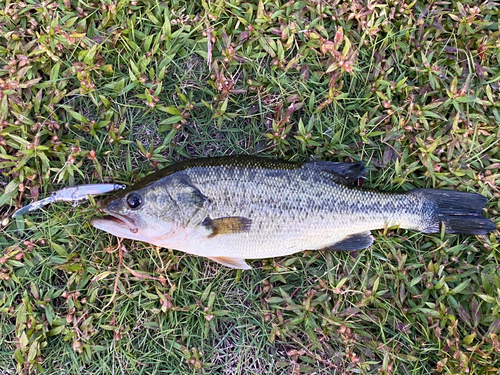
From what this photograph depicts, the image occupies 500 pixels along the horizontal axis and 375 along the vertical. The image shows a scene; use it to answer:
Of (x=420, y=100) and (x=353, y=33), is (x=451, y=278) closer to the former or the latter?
(x=420, y=100)

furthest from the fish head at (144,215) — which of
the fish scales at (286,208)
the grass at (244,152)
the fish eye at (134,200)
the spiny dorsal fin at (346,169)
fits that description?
the spiny dorsal fin at (346,169)

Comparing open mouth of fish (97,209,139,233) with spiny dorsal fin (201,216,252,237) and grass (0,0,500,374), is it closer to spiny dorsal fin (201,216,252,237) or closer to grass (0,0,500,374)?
grass (0,0,500,374)

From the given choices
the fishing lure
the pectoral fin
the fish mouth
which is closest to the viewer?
the fish mouth

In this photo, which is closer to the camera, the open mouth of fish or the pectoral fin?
the open mouth of fish

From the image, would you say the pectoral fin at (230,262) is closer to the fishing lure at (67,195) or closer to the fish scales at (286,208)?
the fish scales at (286,208)

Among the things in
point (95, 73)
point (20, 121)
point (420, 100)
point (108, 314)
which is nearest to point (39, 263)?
point (108, 314)

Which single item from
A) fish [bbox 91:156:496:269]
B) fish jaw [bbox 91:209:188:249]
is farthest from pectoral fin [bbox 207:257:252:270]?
fish jaw [bbox 91:209:188:249]

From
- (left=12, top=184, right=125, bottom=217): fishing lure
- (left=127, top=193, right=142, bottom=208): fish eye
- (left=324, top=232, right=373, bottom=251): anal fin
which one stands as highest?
(left=127, top=193, right=142, bottom=208): fish eye

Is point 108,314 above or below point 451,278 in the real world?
below
